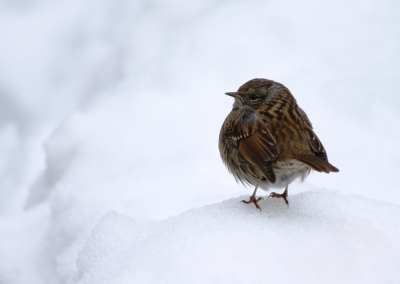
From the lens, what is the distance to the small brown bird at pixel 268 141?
3.67 metres

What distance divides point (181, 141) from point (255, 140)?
6.97 feet

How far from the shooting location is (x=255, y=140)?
3.80 m

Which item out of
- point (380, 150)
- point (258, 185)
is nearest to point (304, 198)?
point (258, 185)

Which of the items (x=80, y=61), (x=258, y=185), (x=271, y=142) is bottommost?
(x=258, y=185)

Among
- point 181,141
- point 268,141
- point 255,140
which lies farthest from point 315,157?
point 181,141

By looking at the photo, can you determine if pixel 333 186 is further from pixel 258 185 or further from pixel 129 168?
pixel 129 168

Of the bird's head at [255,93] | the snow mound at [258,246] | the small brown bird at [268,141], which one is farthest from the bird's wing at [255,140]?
the snow mound at [258,246]

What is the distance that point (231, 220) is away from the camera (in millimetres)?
3363

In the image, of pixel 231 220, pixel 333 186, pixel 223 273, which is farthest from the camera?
pixel 333 186

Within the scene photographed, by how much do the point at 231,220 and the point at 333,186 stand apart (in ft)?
7.72

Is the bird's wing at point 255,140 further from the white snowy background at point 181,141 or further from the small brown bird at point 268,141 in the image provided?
the white snowy background at point 181,141

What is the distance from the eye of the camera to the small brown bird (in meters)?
3.67

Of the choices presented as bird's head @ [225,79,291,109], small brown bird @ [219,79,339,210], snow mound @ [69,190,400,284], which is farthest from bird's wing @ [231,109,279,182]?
snow mound @ [69,190,400,284]

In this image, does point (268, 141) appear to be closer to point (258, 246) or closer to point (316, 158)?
point (316, 158)
